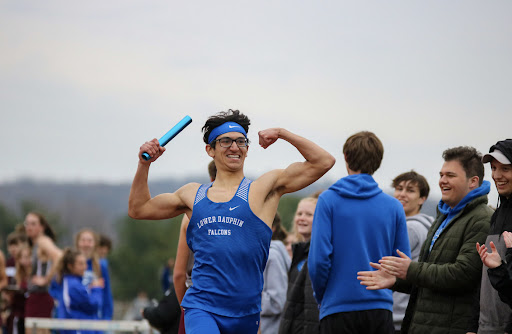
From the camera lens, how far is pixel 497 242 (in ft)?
18.0

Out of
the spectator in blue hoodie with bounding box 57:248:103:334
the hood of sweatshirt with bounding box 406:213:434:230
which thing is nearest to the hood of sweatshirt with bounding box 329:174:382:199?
the hood of sweatshirt with bounding box 406:213:434:230

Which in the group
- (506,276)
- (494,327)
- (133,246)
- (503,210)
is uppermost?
(503,210)

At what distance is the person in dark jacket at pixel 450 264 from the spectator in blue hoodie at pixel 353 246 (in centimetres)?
24

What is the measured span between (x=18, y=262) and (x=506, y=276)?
9.75 meters

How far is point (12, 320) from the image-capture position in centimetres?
1277

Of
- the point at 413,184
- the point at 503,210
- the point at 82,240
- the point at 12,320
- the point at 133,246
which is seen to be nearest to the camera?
the point at 503,210

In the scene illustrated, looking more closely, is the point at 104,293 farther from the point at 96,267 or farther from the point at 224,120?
the point at 224,120

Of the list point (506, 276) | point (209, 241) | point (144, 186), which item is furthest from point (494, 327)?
point (144, 186)

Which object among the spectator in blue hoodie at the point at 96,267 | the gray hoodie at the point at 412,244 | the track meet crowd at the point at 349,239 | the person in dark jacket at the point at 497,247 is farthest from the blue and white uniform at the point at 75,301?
the person in dark jacket at the point at 497,247

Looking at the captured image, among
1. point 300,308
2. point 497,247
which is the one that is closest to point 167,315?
point 300,308

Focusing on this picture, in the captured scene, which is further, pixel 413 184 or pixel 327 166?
pixel 413 184

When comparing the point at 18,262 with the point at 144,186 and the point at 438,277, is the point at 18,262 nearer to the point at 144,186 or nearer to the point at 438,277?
the point at 144,186

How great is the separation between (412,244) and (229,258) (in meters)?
2.77

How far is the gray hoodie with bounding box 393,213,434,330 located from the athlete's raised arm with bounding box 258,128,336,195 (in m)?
2.25
